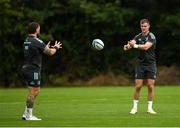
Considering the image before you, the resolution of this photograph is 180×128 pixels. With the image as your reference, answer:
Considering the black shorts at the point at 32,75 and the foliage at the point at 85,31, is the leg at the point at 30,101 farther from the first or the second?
the foliage at the point at 85,31

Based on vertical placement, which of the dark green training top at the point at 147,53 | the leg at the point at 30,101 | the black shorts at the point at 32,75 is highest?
the dark green training top at the point at 147,53

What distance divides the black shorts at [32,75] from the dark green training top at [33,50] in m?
0.10

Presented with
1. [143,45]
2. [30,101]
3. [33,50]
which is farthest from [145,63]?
[30,101]

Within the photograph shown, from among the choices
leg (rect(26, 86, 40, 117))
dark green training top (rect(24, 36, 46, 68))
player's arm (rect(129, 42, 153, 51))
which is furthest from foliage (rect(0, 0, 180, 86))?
leg (rect(26, 86, 40, 117))

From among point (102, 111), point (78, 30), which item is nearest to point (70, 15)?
point (78, 30)

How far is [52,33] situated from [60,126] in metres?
36.4

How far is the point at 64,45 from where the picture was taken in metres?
51.1

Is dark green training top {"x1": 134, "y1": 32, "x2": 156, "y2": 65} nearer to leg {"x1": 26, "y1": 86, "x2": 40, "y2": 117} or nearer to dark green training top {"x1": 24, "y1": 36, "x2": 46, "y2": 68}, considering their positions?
dark green training top {"x1": 24, "y1": 36, "x2": 46, "y2": 68}

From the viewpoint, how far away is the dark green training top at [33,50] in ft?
55.8

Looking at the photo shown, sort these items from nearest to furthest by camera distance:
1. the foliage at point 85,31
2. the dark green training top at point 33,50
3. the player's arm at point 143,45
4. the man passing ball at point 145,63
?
the dark green training top at point 33,50 → the player's arm at point 143,45 → the man passing ball at point 145,63 → the foliage at point 85,31

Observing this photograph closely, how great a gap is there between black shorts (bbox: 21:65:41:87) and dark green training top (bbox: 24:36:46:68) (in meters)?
0.10

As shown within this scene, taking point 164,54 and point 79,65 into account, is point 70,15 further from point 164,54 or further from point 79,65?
point 164,54

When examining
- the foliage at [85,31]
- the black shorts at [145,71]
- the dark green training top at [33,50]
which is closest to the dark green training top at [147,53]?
the black shorts at [145,71]

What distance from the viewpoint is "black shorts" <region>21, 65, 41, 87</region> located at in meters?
17.0
